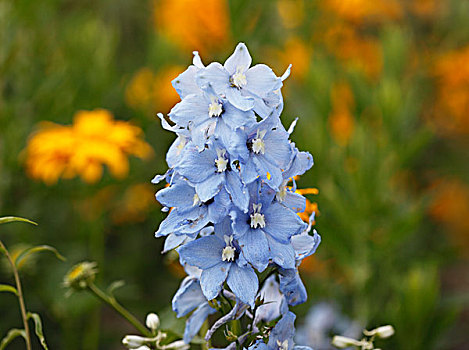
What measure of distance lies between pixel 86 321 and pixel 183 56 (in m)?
1.21

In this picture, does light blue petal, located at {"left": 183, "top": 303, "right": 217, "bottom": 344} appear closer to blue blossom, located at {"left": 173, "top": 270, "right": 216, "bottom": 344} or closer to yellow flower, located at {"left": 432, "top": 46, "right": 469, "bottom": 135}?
blue blossom, located at {"left": 173, "top": 270, "right": 216, "bottom": 344}

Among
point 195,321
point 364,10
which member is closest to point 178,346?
point 195,321

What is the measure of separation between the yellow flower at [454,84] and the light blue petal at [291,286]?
5.81ft

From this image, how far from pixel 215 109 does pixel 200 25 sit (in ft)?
5.96

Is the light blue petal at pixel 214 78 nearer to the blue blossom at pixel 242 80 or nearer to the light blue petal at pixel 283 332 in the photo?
the blue blossom at pixel 242 80

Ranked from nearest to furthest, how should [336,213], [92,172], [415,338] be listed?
1. [415,338]
2. [336,213]
3. [92,172]

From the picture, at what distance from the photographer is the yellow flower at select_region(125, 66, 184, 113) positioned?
2354 millimetres

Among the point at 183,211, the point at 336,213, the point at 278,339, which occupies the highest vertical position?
the point at 336,213

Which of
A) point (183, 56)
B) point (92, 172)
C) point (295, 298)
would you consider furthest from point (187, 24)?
point (295, 298)

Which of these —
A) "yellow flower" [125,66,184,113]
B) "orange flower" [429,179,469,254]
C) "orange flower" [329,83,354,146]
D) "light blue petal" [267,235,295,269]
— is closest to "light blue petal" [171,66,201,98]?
"light blue petal" [267,235,295,269]

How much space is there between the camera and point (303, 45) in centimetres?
238

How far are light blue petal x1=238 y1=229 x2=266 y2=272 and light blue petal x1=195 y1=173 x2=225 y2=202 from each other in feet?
0.21

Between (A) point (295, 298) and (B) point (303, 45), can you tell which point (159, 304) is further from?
(A) point (295, 298)

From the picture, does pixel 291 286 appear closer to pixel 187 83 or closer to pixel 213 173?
pixel 213 173
